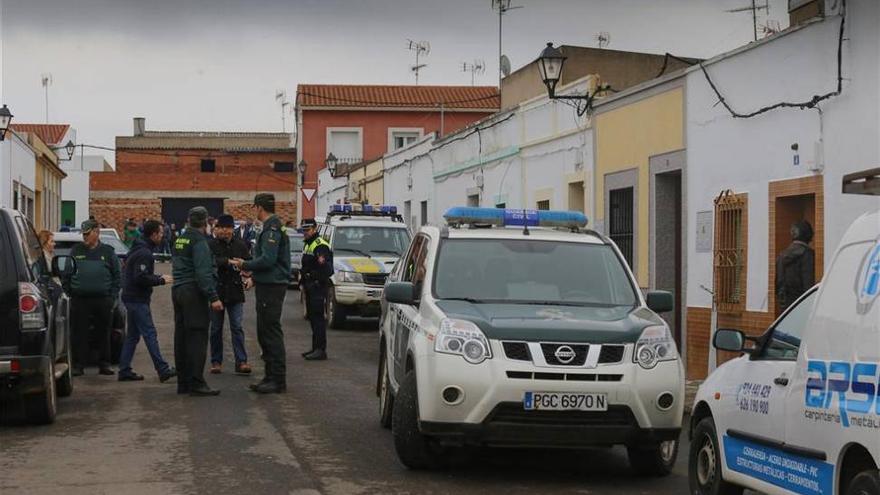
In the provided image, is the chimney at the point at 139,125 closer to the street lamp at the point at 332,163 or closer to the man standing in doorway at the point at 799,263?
the street lamp at the point at 332,163

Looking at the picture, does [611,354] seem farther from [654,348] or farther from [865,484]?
[865,484]

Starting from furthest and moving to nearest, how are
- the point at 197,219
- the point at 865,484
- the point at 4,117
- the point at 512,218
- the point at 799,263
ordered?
the point at 4,117, the point at 197,219, the point at 799,263, the point at 512,218, the point at 865,484

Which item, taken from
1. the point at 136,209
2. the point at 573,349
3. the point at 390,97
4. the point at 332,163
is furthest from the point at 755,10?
the point at 136,209

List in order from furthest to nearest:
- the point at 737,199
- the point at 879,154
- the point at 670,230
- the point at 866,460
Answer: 1. the point at 670,230
2. the point at 737,199
3. the point at 879,154
4. the point at 866,460

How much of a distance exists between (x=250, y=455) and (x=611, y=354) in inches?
111

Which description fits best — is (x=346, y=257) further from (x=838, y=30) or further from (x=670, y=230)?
(x=838, y=30)

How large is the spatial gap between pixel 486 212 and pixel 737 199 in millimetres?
5880

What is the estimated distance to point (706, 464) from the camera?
8.25m

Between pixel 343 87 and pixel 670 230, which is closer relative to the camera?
→ pixel 670 230

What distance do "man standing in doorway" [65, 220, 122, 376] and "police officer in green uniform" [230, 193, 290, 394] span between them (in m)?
2.18

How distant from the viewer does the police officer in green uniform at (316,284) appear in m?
18.0

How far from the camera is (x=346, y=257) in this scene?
23766mm

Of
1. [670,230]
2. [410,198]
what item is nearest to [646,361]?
[670,230]

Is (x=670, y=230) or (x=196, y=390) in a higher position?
(x=670, y=230)
